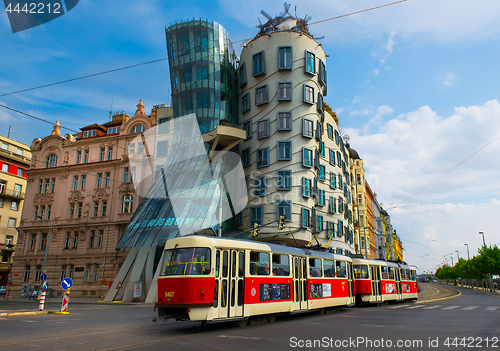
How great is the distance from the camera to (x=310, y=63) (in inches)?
1689

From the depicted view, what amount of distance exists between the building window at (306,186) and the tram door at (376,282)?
42.9 feet

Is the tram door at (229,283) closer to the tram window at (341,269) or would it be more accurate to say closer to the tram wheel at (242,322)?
the tram wheel at (242,322)

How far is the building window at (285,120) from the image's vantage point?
41062 millimetres

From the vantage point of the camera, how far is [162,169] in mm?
44594

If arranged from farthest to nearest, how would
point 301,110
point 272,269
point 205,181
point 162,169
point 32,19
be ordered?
point 162,169, point 301,110, point 205,181, point 272,269, point 32,19

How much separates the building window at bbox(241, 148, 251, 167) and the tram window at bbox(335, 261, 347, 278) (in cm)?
2226

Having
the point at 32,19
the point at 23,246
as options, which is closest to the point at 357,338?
the point at 32,19

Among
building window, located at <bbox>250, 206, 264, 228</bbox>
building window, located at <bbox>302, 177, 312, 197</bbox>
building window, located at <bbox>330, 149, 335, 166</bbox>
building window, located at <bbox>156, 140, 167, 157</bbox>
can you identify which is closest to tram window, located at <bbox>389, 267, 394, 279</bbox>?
building window, located at <bbox>302, 177, 312, 197</bbox>

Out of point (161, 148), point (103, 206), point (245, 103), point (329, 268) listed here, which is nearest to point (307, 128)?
point (245, 103)

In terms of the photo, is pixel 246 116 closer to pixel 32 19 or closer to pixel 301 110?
pixel 301 110

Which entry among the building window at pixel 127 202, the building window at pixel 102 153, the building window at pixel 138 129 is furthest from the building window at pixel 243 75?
the building window at pixel 102 153

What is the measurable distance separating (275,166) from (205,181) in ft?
24.9

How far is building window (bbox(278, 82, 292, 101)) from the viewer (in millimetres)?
41541

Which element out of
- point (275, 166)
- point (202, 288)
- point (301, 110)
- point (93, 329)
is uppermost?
point (301, 110)
